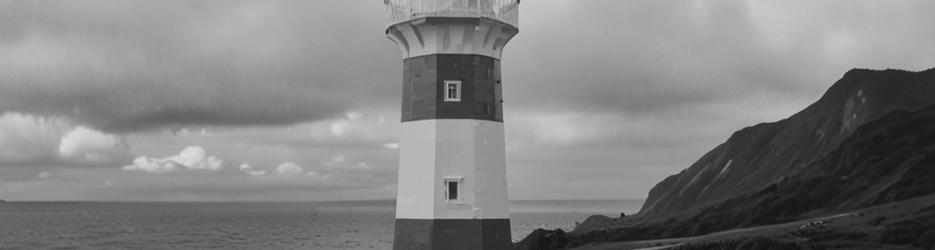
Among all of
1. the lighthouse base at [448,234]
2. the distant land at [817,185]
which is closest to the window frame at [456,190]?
the lighthouse base at [448,234]

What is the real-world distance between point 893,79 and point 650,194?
6251 centimetres

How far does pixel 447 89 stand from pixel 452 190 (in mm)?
2957

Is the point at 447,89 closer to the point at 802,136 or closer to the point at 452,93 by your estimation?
the point at 452,93

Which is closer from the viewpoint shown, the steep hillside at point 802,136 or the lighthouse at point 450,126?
the lighthouse at point 450,126

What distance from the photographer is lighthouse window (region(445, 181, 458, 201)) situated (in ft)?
98.7

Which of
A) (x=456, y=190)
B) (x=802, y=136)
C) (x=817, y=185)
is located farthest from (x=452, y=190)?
(x=802, y=136)

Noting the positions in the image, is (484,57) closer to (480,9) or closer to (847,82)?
(480,9)

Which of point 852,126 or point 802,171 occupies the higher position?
point 852,126

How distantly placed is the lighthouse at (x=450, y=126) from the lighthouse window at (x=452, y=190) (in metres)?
0.03

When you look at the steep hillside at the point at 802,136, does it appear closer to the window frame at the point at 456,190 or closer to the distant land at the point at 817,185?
the distant land at the point at 817,185

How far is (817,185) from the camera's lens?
8144 cm

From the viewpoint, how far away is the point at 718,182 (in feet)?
434

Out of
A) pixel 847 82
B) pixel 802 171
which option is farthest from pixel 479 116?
pixel 847 82

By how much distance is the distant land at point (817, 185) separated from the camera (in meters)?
48.0
